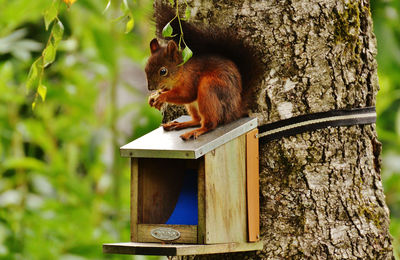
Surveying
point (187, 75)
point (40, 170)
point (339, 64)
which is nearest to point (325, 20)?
point (339, 64)

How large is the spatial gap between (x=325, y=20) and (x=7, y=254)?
225 centimetres

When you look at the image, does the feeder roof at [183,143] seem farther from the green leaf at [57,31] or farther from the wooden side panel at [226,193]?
the green leaf at [57,31]

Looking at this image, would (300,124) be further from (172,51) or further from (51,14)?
(51,14)

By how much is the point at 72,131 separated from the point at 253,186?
88.8 inches

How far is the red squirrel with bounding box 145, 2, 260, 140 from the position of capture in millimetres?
1939

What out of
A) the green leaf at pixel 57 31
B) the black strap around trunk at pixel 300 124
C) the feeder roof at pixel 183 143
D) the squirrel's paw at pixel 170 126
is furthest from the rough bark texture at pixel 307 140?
the green leaf at pixel 57 31

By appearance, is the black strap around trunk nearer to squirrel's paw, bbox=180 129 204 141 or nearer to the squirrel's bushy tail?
the squirrel's bushy tail

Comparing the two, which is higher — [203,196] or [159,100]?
[159,100]

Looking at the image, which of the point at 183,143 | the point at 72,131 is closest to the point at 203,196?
the point at 183,143

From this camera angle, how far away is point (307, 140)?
205 cm

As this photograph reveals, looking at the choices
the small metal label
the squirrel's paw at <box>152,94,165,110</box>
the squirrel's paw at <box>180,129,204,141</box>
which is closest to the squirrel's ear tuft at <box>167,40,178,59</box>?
the squirrel's paw at <box>152,94,165,110</box>

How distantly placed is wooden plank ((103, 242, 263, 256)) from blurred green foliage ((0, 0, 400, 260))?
156 centimetres

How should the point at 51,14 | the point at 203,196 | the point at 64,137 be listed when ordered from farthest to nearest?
the point at 64,137
the point at 203,196
the point at 51,14

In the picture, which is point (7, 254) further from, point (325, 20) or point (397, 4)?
point (397, 4)
